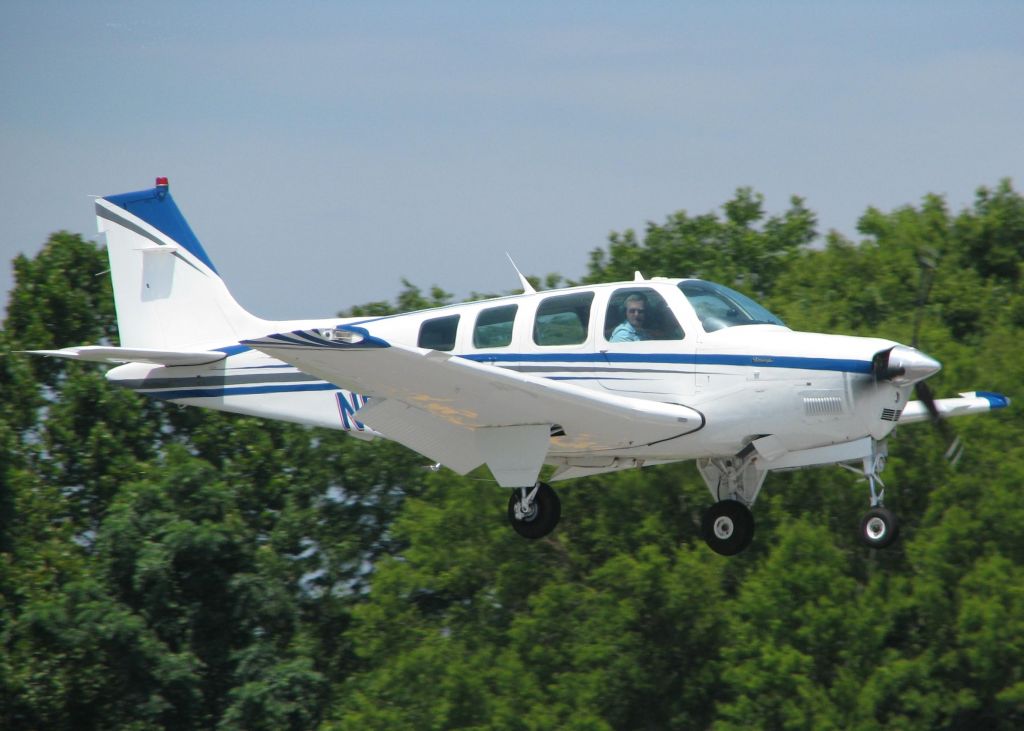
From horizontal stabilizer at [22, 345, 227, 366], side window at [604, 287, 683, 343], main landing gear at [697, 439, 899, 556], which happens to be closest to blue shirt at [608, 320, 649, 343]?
side window at [604, 287, 683, 343]

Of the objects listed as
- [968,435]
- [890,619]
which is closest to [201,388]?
[890,619]

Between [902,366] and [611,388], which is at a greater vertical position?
[902,366]

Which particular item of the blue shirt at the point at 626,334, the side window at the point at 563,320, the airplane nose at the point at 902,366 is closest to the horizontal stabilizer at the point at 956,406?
the airplane nose at the point at 902,366

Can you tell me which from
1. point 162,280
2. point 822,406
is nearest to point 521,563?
point 162,280

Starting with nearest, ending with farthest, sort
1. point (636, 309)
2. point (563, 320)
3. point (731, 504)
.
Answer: point (636, 309) < point (563, 320) < point (731, 504)

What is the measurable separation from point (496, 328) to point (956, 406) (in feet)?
15.1

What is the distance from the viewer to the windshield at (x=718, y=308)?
13.4 m

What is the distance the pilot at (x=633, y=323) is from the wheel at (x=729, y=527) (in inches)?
78.2

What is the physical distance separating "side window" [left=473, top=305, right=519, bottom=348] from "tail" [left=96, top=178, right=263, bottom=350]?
11.4 feet

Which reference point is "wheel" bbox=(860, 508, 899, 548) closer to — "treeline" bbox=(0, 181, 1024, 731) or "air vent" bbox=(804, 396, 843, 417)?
"air vent" bbox=(804, 396, 843, 417)

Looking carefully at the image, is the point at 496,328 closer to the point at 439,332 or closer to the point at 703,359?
the point at 439,332

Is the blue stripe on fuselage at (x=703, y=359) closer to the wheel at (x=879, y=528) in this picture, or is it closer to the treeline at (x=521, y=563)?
the wheel at (x=879, y=528)

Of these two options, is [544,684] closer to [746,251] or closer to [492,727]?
[492,727]

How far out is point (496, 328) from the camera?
1384 cm
